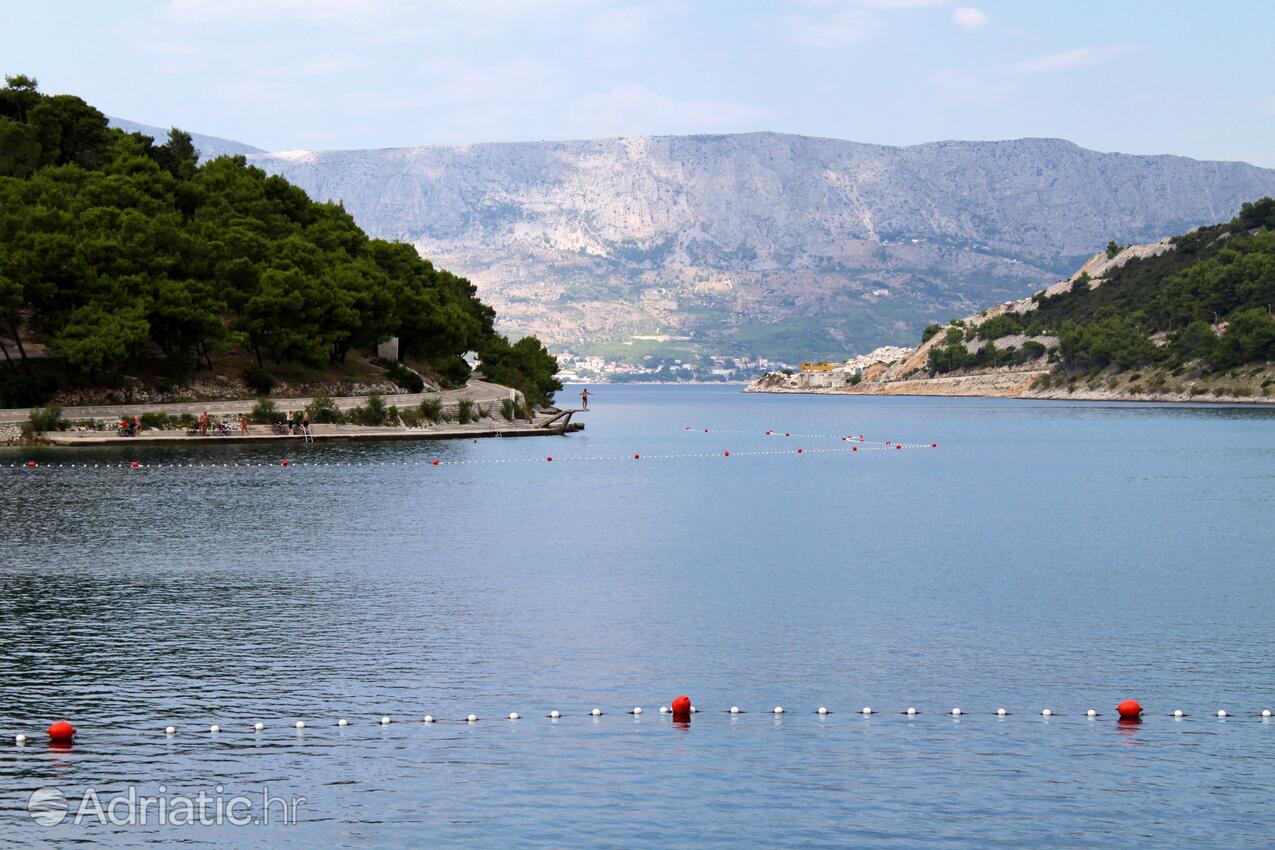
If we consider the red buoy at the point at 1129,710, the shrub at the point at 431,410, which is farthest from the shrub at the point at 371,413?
the red buoy at the point at 1129,710

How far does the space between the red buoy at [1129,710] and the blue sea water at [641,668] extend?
416 mm

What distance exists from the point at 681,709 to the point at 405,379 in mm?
135361

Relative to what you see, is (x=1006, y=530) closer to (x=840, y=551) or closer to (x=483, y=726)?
(x=840, y=551)

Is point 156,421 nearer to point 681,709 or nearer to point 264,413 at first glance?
point 264,413

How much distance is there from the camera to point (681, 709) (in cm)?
3173

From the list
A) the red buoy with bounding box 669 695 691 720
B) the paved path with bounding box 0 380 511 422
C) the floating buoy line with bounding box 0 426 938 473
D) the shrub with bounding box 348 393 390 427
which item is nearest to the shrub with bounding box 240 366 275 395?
the paved path with bounding box 0 380 511 422

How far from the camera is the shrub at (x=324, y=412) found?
445ft

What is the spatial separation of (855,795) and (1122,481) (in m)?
80.1

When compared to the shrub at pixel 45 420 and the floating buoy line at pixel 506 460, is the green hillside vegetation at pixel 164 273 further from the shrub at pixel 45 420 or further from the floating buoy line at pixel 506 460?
the floating buoy line at pixel 506 460

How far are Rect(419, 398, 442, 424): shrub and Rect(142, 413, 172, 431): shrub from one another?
91.1ft

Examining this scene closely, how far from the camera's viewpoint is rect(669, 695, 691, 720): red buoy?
31.7m

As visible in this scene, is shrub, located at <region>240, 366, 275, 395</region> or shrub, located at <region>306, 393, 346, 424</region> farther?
shrub, located at <region>240, 366, 275, 395</region>

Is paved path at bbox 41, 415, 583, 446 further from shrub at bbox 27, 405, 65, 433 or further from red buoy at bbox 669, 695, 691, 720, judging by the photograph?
red buoy at bbox 669, 695, 691, 720

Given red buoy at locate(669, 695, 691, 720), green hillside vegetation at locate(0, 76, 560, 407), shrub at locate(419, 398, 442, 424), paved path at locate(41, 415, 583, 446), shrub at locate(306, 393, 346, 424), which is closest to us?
red buoy at locate(669, 695, 691, 720)
